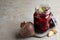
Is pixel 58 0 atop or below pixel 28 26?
atop

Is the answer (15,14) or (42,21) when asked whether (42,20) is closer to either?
(42,21)

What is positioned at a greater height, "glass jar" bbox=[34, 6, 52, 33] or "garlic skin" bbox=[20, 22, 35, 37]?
"glass jar" bbox=[34, 6, 52, 33]

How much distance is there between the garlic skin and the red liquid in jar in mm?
61

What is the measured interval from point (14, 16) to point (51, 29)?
46cm

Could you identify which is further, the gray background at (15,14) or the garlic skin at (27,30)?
the gray background at (15,14)

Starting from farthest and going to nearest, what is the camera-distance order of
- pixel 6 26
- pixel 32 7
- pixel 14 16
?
pixel 32 7 < pixel 14 16 < pixel 6 26

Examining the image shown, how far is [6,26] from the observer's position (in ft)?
5.35

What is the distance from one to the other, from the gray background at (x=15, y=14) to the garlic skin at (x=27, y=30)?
2.3 inches

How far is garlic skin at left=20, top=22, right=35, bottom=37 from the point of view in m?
1.43

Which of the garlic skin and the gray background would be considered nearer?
the garlic skin

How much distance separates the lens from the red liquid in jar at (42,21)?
146cm

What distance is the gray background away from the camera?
1552mm

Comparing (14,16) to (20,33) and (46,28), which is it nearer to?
(20,33)

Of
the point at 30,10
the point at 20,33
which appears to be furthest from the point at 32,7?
the point at 20,33
